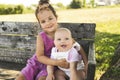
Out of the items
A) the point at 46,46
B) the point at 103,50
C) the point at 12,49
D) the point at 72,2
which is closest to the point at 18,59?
the point at 12,49

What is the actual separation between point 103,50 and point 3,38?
278cm

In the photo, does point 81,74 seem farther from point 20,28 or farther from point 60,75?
point 20,28

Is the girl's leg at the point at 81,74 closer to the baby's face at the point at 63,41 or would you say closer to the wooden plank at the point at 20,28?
the baby's face at the point at 63,41

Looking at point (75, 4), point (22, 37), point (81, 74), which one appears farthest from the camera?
point (75, 4)

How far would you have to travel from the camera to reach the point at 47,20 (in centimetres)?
385

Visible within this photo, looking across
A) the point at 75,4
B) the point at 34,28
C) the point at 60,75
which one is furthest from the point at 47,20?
the point at 75,4

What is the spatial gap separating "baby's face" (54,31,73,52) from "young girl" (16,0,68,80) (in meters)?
0.19

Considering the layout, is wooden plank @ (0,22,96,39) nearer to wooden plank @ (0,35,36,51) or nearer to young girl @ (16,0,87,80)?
wooden plank @ (0,35,36,51)

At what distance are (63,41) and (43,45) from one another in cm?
40

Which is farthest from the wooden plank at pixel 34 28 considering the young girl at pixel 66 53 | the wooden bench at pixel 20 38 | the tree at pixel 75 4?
the tree at pixel 75 4

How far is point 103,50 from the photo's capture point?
7328 mm

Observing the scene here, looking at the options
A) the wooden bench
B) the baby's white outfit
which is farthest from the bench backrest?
the baby's white outfit

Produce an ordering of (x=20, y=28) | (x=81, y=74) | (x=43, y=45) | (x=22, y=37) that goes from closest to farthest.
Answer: (x=81, y=74)
(x=43, y=45)
(x=20, y=28)
(x=22, y=37)

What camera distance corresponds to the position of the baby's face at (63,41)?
3.64 metres
